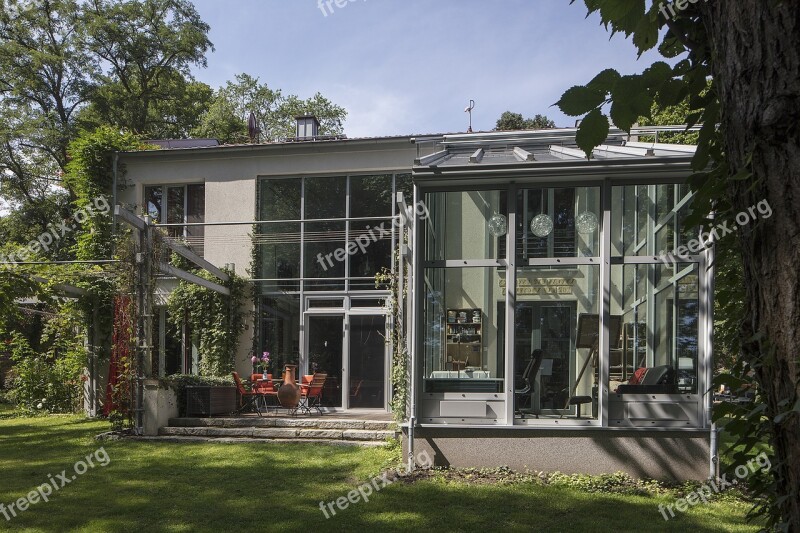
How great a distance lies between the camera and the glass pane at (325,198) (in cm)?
1484

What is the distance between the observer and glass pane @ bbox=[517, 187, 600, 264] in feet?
27.2

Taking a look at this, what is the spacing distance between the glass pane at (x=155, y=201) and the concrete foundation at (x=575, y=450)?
33.1 ft

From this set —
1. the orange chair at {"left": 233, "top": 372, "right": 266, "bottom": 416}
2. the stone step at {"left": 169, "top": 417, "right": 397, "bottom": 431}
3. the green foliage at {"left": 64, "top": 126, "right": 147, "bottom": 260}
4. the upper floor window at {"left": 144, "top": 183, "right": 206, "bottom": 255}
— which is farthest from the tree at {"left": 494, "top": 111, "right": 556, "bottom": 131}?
the stone step at {"left": 169, "top": 417, "right": 397, "bottom": 431}

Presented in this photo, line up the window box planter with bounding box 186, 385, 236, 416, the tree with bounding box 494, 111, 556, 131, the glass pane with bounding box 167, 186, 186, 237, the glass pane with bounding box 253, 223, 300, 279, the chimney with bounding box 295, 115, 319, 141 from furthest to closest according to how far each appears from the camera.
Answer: the tree with bounding box 494, 111, 556, 131
the chimney with bounding box 295, 115, 319, 141
the glass pane with bounding box 167, 186, 186, 237
the glass pane with bounding box 253, 223, 300, 279
the window box planter with bounding box 186, 385, 236, 416

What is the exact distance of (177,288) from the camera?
14906 millimetres

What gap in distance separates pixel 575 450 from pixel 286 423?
17.6ft

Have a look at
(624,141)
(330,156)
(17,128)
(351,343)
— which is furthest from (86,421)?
(17,128)

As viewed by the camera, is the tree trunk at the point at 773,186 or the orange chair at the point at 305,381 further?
the orange chair at the point at 305,381

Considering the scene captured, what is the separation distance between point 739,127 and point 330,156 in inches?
552

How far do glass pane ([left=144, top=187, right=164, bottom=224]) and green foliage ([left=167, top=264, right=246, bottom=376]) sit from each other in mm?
2059

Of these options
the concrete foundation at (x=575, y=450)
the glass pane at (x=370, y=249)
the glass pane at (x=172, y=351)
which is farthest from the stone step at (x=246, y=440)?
the glass pane at (x=370, y=249)

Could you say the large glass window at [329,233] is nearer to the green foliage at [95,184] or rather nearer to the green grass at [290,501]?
the green foliage at [95,184]

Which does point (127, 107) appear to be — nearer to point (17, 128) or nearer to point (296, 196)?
point (17, 128)

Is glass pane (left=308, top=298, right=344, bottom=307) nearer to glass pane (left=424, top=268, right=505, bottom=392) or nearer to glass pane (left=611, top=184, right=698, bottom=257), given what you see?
glass pane (left=424, top=268, right=505, bottom=392)
